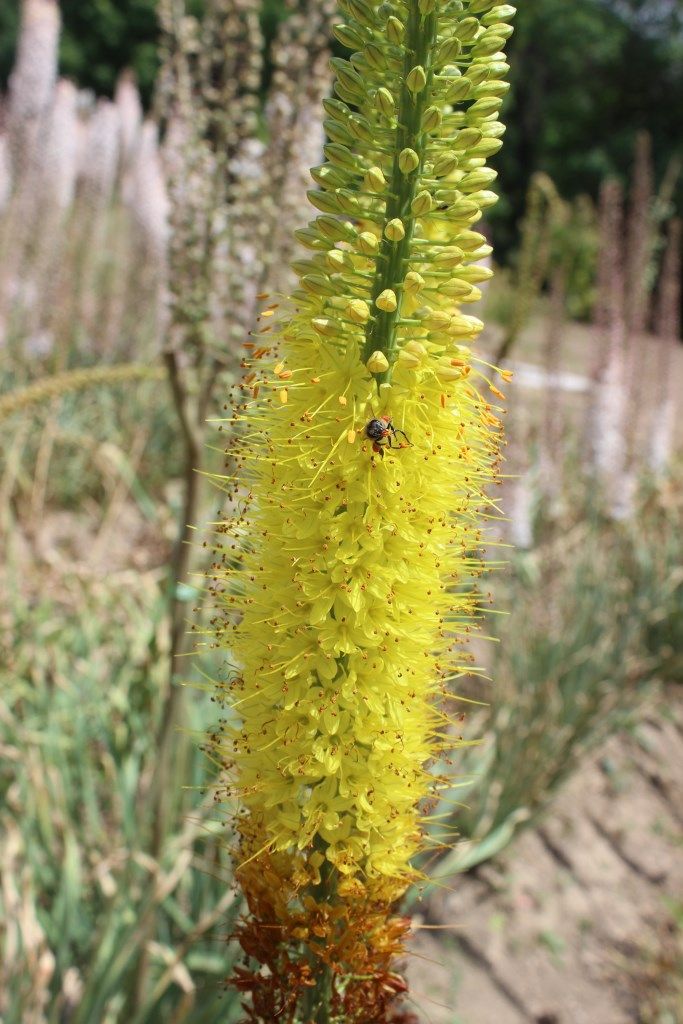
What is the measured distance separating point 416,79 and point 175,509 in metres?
3.23

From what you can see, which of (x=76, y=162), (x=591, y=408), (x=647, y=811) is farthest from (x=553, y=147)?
(x=647, y=811)

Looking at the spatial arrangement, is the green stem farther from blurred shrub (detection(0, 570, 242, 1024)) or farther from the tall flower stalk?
blurred shrub (detection(0, 570, 242, 1024))

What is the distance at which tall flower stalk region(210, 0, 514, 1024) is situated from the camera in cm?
108

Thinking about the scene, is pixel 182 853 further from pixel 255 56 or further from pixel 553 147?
pixel 553 147

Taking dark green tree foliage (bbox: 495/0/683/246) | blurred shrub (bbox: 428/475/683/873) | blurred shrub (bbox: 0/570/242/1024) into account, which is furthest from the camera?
dark green tree foliage (bbox: 495/0/683/246)

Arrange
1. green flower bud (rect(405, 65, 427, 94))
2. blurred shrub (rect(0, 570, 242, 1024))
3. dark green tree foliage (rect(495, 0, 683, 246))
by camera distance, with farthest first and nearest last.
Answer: dark green tree foliage (rect(495, 0, 683, 246)) → blurred shrub (rect(0, 570, 242, 1024)) → green flower bud (rect(405, 65, 427, 94))

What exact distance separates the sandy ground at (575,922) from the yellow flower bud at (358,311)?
2.49m

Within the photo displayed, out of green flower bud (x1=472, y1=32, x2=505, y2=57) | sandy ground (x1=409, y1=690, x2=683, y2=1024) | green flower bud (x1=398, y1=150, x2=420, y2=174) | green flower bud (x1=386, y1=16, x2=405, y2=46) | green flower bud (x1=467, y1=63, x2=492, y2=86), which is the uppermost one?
green flower bud (x1=472, y1=32, x2=505, y2=57)

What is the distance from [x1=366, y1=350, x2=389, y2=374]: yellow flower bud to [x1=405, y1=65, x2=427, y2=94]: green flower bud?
303 mm

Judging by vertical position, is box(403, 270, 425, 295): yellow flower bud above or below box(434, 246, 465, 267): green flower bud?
below

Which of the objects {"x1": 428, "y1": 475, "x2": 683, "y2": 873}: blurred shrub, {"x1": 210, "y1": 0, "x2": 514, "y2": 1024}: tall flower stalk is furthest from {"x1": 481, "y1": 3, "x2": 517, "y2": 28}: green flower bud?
{"x1": 428, "y1": 475, "x2": 683, "y2": 873}: blurred shrub

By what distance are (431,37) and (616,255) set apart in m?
4.09

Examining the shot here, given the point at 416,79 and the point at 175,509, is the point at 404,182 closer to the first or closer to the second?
the point at 416,79

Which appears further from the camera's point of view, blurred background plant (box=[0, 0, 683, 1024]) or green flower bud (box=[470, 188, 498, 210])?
blurred background plant (box=[0, 0, 683, 1024])
